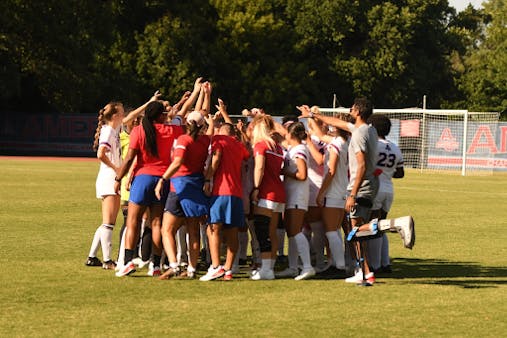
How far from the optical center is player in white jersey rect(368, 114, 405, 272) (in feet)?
40.5

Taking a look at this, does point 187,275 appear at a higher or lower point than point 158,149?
lower

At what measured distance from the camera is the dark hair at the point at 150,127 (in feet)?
38.2

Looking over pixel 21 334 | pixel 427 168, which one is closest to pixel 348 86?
pixel 427 168

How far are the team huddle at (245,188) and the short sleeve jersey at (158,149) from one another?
0.01m

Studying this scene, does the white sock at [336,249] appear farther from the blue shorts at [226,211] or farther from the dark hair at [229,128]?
the dark hair at [229,128]

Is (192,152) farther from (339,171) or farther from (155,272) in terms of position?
(339,171)

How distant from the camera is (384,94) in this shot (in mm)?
74250

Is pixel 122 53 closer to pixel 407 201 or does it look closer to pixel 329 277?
pixel 407 201

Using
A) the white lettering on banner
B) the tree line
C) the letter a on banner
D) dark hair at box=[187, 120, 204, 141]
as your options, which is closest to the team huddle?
dark hair at box=[187, 120, 204, 141]

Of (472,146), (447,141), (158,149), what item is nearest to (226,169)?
(158,149)

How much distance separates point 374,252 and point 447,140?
1469 inches

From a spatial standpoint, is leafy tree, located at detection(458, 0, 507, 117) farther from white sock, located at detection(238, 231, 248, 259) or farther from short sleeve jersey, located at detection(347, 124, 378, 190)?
short sleeve jersey, located at detection(347, 124, 378, 190)

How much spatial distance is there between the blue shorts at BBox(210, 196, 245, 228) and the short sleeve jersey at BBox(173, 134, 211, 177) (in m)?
0.41

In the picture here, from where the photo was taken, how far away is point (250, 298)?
10.5m
